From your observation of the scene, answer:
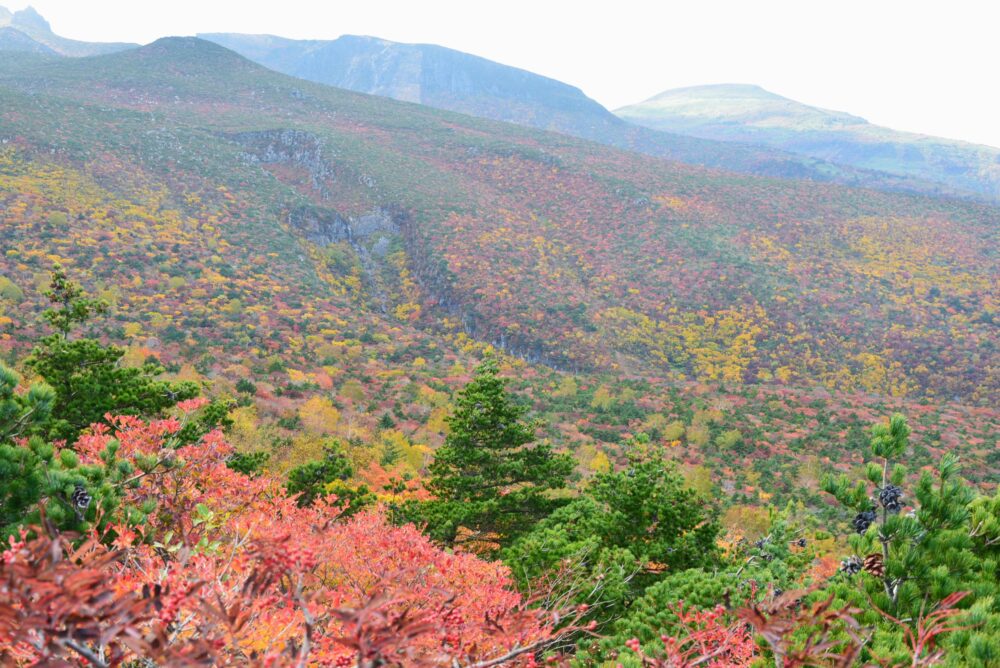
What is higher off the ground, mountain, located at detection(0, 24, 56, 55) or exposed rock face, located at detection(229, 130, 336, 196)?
mountain, located at detection(0, 24, 56, 55)

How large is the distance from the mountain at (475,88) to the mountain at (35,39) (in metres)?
41.3

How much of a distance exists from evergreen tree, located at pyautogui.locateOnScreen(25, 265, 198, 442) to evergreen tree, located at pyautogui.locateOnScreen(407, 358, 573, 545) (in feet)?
20.1

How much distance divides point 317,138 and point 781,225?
56248mm

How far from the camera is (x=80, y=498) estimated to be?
4.27m

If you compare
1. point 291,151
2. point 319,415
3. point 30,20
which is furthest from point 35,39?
point 319,415

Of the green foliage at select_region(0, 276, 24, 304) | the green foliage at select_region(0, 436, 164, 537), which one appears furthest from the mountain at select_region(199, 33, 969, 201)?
the green foliage at select_region(0, 436, 164, 537)

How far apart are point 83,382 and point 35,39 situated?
153 m

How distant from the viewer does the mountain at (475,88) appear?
122m

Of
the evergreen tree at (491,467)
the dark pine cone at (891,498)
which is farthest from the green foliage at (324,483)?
the dark pine cone at (891,498)

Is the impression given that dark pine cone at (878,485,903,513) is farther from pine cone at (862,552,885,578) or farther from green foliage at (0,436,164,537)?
green foliage at (0,436,164,537)

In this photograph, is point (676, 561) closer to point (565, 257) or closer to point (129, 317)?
point (129, 317)

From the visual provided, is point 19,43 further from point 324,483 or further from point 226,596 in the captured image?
point 226,596

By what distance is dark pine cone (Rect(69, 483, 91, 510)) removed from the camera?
4230 mm

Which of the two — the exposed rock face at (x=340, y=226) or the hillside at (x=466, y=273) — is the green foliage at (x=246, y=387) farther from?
the exposed rock face at (x=340, y=226)
